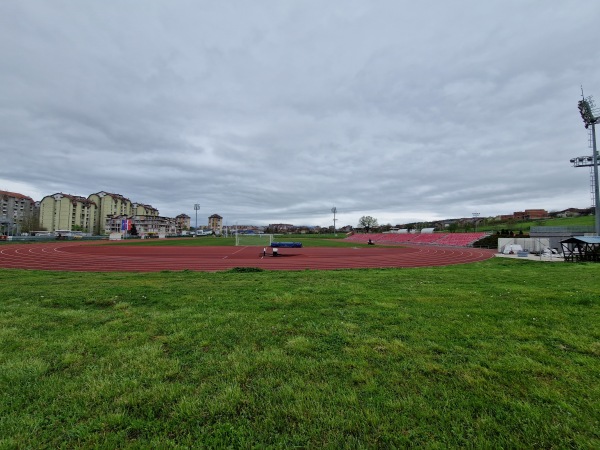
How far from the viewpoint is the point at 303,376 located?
3.56 m

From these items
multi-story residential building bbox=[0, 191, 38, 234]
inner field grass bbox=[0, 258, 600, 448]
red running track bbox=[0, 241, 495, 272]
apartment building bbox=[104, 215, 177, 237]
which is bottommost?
red running track bbox=[0, 241, 495, 272]

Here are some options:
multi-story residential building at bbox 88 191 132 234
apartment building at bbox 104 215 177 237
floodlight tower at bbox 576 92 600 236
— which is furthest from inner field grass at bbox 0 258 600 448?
multi-story residential building at bbox 88 191 132 234

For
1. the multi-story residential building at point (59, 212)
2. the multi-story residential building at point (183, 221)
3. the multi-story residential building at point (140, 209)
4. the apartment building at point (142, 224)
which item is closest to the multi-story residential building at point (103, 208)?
the apartment building at point (142, 224)

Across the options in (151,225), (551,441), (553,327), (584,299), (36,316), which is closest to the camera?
(551,441)

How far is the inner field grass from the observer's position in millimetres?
2604

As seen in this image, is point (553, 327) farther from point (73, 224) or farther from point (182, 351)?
point (73, 224)

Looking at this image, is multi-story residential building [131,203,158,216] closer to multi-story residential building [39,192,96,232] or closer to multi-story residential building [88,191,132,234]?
multi-story residential building [88,191,132,234]

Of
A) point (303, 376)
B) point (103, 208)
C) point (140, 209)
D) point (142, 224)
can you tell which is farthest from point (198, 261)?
point (140, 209)

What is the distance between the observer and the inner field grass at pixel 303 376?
2.60 m

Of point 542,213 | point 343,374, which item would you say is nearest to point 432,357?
point 343,374

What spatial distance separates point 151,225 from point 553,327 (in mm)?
152782

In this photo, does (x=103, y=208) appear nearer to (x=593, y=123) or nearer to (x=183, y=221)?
(x=183, y=221)

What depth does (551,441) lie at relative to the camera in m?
2.45

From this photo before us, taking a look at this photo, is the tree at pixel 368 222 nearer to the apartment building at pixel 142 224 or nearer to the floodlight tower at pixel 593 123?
the apartment building at pixel 142 224
